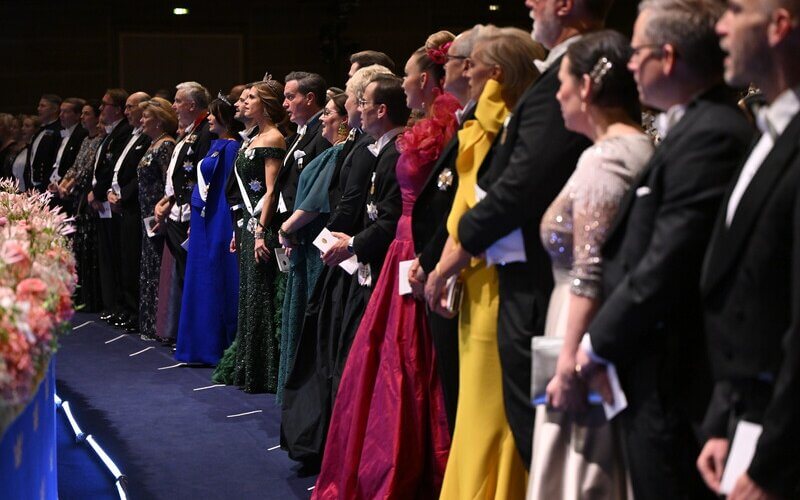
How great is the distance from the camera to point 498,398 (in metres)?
2.96

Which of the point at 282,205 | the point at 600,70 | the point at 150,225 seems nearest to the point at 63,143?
the point at 150,225

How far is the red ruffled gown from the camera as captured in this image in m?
3.59

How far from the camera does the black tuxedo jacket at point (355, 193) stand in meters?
4.34

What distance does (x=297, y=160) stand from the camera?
5.38 metres

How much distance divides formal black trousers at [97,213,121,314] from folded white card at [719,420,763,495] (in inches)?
290

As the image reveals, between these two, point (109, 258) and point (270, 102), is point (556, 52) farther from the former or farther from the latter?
point (109, 258)

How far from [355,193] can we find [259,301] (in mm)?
1605

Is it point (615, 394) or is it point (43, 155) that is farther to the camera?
point (43, 155)

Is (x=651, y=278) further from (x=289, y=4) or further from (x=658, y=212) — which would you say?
(x=289, y=4)

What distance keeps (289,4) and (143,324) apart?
19.0 ft

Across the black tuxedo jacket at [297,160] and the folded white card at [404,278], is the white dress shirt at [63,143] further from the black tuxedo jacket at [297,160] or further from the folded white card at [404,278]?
the folded white card at [404,278]

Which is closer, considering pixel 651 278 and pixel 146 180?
pixel 651 278

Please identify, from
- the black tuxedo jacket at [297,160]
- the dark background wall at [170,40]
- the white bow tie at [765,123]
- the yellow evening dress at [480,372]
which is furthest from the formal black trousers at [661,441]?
the dark background wall at [170,40]

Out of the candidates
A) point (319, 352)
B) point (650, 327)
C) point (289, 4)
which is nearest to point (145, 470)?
point (319, 352)
